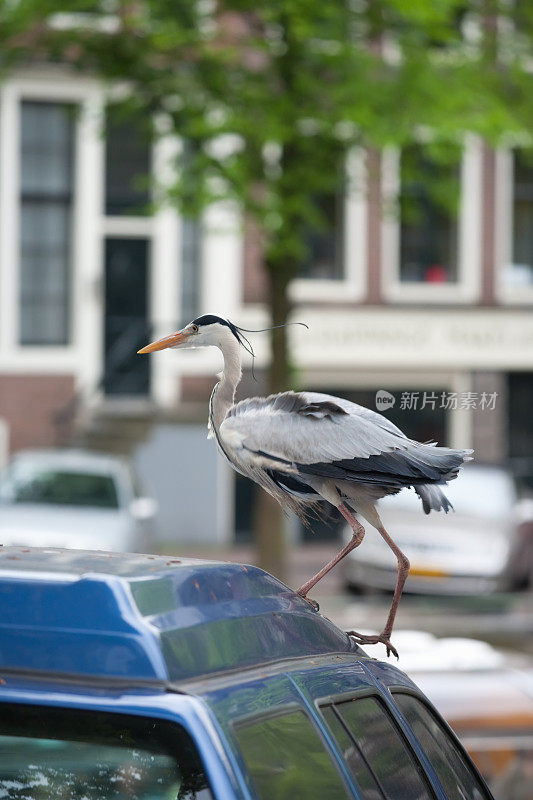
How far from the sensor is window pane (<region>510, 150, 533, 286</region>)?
1001 inches

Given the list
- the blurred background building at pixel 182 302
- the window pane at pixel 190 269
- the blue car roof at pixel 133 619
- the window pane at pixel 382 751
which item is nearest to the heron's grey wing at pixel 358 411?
the blue car roof at pixel 133 619

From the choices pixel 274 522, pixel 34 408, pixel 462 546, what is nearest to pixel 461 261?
pixel 34 408

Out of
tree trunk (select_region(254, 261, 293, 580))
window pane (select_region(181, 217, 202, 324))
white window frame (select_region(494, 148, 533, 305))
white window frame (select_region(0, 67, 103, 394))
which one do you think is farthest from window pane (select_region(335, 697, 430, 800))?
white window frame (select_region(494, 148, 533, 305))

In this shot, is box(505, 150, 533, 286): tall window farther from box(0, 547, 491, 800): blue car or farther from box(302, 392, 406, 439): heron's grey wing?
box(0, 547, 491, 800): blue car

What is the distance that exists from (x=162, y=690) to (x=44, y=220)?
2165 centimetres

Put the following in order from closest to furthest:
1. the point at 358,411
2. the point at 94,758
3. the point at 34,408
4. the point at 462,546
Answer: the point at 94,758 → the point at 358,411 → the point at 462,546 → the point at 34,408

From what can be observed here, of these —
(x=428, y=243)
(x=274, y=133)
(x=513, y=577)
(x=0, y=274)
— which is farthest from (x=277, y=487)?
(x=428, y=243)

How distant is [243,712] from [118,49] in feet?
44.4

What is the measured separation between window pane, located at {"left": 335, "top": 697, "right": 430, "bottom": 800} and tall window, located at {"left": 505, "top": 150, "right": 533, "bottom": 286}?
23.0 m

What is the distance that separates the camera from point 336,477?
2758 millimetres

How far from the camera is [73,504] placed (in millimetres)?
13594

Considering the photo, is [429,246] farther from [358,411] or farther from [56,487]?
[358,411]

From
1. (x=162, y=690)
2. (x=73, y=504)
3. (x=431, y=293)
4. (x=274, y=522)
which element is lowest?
(x=274, y=522)

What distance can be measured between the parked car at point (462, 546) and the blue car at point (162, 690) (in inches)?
502
